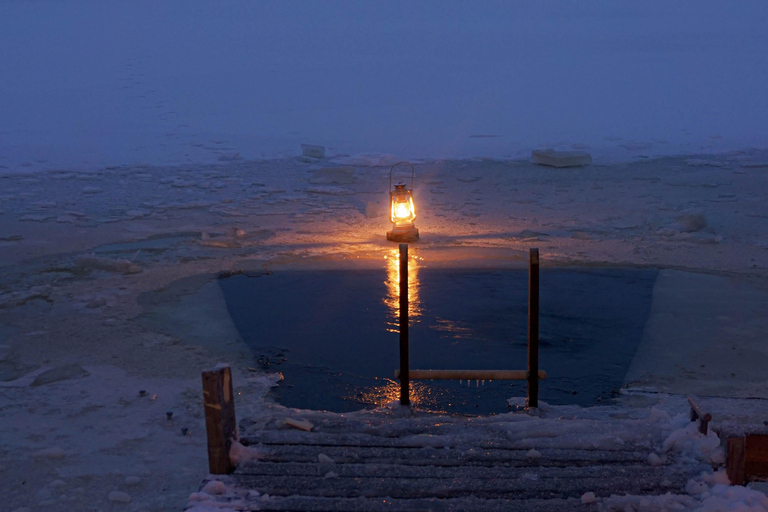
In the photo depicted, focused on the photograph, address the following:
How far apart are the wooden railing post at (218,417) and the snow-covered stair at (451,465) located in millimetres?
103

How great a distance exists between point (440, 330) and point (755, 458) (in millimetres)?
3737

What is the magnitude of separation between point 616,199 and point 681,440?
35.3ft

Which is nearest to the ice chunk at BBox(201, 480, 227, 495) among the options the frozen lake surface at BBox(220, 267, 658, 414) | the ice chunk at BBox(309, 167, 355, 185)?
the frozen lake surface at BBox(220, 267, 658, 414)

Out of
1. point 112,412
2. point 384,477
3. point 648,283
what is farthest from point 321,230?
point 384,477

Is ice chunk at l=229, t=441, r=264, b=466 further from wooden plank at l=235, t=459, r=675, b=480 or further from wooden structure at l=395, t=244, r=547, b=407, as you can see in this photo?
wooden structure at l=395, t=244, r=547, b=407

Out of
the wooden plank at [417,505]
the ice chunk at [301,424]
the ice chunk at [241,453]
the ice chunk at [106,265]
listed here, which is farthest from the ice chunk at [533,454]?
the ice chunk at [106,265]

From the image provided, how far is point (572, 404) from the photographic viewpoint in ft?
18.0

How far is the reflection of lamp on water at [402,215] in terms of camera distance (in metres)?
10.1

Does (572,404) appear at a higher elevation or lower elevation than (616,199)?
lower

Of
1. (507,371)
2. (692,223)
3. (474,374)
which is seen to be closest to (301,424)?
(474,374)

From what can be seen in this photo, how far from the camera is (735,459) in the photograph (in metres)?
3.51

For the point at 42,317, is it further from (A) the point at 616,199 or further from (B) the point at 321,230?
(A) the point at 616,199

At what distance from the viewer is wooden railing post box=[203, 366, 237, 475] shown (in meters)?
3.71

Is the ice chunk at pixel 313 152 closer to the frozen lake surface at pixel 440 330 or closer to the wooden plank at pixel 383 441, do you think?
the frozen lake surface at pixel 440 330
